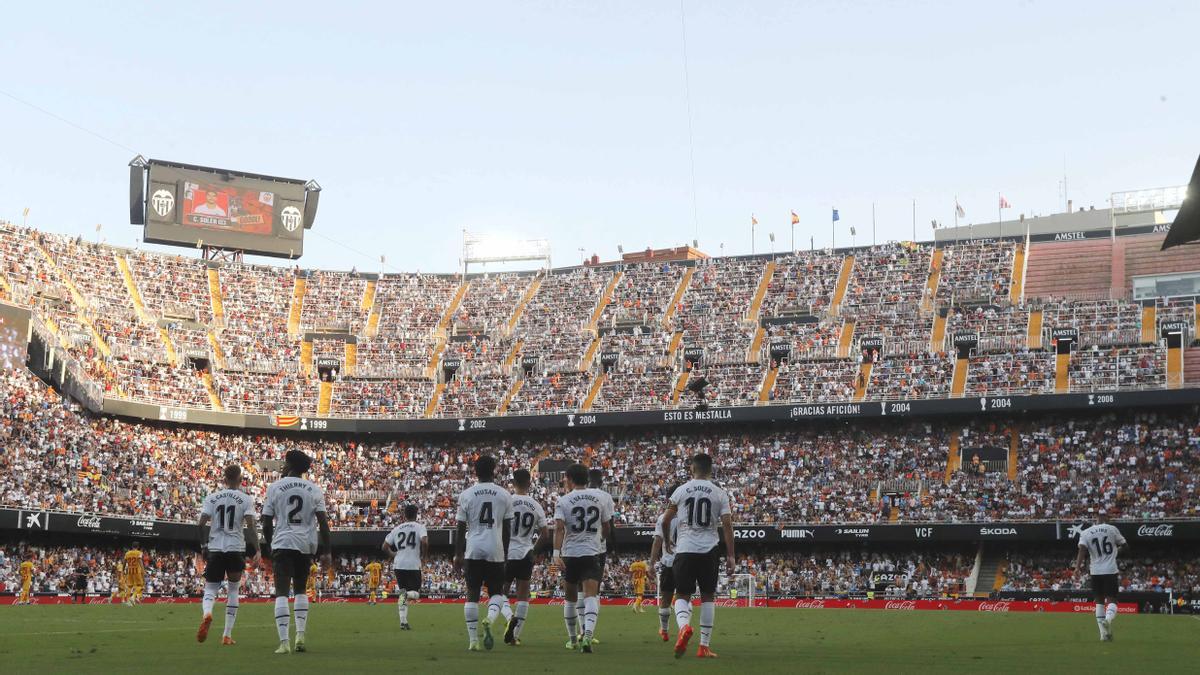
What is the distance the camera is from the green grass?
Result: 47.6ft

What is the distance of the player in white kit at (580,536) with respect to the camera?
1800 cm

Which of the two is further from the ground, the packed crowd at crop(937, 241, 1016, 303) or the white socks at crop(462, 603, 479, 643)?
the packed crowd at crop(937, 241, 1016, 303)

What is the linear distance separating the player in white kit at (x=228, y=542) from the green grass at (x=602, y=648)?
0.62 m

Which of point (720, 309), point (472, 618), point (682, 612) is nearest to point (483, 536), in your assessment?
point (472, 618)

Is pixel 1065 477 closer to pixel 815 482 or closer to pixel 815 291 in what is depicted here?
pixel 815 482

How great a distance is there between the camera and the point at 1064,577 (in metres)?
53.3

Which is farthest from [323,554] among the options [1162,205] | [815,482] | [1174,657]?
[1162,205]

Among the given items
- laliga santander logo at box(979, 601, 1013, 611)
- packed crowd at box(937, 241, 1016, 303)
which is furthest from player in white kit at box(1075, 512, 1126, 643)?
packed crowd at box(937, 241, 1016, 303)

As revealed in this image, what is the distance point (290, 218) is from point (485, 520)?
6326cm

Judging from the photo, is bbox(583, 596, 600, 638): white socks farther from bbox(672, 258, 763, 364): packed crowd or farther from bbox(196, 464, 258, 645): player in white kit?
bbox(672, 258, 763, 364): packed crowd

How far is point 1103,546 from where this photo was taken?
22.9 meters

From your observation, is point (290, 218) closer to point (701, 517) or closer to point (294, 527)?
point (294, 527)

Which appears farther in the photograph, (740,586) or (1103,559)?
(740,586)

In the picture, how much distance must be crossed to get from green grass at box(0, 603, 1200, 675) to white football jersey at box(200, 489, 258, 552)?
4.56 ft
